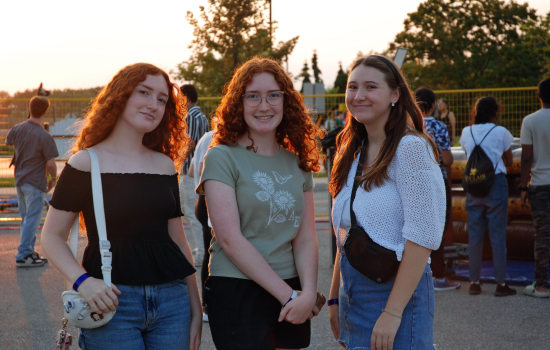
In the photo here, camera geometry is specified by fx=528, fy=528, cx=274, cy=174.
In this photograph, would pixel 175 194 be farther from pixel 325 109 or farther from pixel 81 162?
pixel 325 109

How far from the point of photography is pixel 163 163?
7.89 ft

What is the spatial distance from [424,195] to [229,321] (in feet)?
3.25

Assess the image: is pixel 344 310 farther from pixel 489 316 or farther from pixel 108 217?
pixel 489 316

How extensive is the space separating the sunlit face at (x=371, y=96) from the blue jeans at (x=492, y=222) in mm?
3891

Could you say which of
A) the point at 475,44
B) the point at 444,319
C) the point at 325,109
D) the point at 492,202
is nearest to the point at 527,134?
the point at 492,202

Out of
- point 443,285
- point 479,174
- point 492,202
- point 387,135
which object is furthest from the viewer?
point 443,285

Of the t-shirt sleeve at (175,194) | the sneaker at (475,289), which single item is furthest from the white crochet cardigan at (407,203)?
the sneaker at (475,289)

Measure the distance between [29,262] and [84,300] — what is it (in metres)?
5.79

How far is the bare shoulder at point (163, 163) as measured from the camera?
237cm

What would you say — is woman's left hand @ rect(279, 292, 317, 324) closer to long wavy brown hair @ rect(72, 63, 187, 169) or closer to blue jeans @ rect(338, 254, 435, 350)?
blue jeans @ rect(338, 254, 435, 350)

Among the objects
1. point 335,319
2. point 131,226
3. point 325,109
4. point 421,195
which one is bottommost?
point 335,319

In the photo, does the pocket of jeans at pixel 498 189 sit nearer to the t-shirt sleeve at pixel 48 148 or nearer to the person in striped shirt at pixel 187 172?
the person in striped shirt at pixel 187 172

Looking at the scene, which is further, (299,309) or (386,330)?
(299,309)

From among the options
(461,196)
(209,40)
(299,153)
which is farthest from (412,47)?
(299,153)
